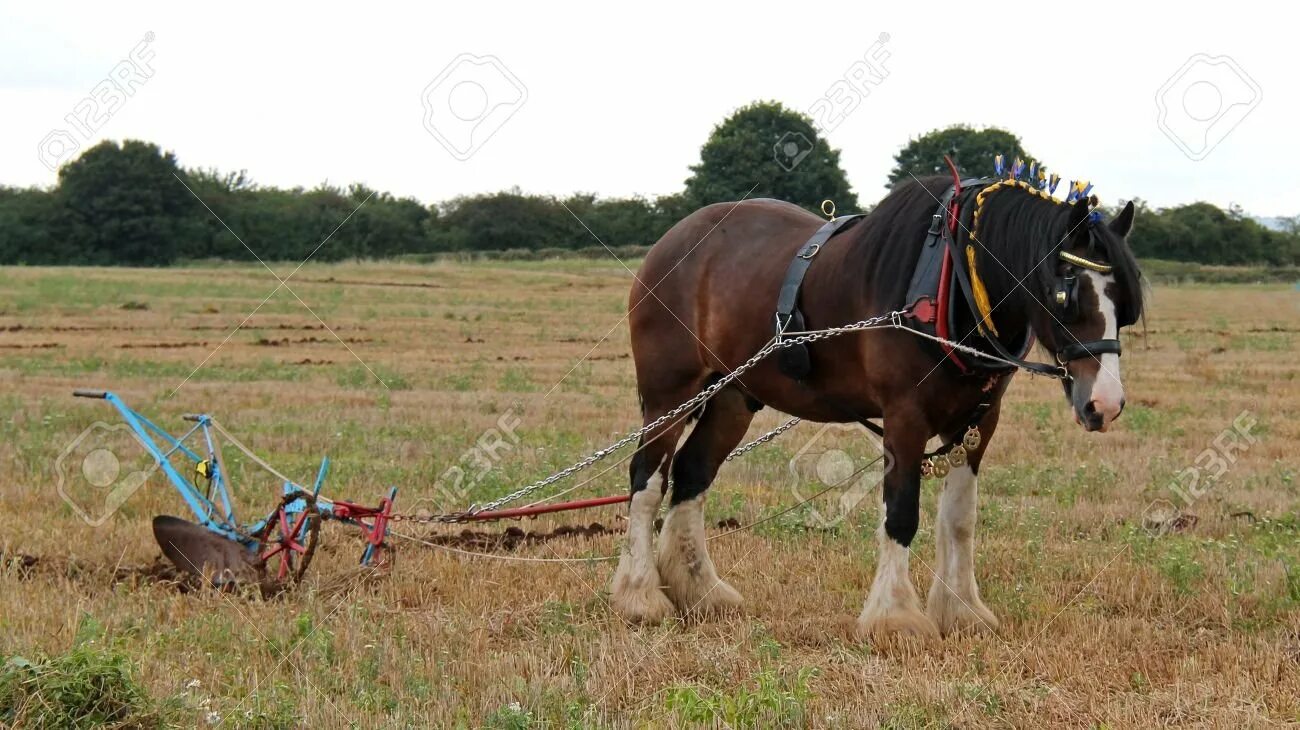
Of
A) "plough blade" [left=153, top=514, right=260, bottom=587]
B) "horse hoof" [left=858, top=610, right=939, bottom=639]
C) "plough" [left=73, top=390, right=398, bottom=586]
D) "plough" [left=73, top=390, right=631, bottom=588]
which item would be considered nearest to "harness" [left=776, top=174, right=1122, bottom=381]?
"horse hoof" [left=858, top=610, right=939, bottom=639]

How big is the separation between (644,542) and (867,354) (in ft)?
5.33

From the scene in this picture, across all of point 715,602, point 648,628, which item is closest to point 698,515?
point 715,602

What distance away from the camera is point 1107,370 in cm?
462

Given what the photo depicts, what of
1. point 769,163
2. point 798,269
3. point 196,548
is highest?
point 769,163

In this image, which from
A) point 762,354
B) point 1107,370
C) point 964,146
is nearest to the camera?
point 1107,370

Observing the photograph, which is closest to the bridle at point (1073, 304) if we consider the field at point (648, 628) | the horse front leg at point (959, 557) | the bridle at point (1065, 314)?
the bridle at point (1065, 314)

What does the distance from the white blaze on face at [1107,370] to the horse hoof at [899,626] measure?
1255mm

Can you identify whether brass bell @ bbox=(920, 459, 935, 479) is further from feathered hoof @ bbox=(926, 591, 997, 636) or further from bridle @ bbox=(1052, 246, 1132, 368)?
bridle @ bbox=(1052, 246, 1132, 368)

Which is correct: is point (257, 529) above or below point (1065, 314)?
below

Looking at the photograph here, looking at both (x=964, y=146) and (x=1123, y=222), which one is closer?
(x=1123, y=222)

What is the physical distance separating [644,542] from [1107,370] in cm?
259

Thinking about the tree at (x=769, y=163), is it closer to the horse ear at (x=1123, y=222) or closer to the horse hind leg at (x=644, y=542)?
the horse hind leg at (x=644, y=542)

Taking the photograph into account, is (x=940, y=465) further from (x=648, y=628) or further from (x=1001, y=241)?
(x=648, y=628)

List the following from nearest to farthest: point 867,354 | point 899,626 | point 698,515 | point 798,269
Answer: point 899,626 → point 867,354 → point 798,269 → point 698,515
